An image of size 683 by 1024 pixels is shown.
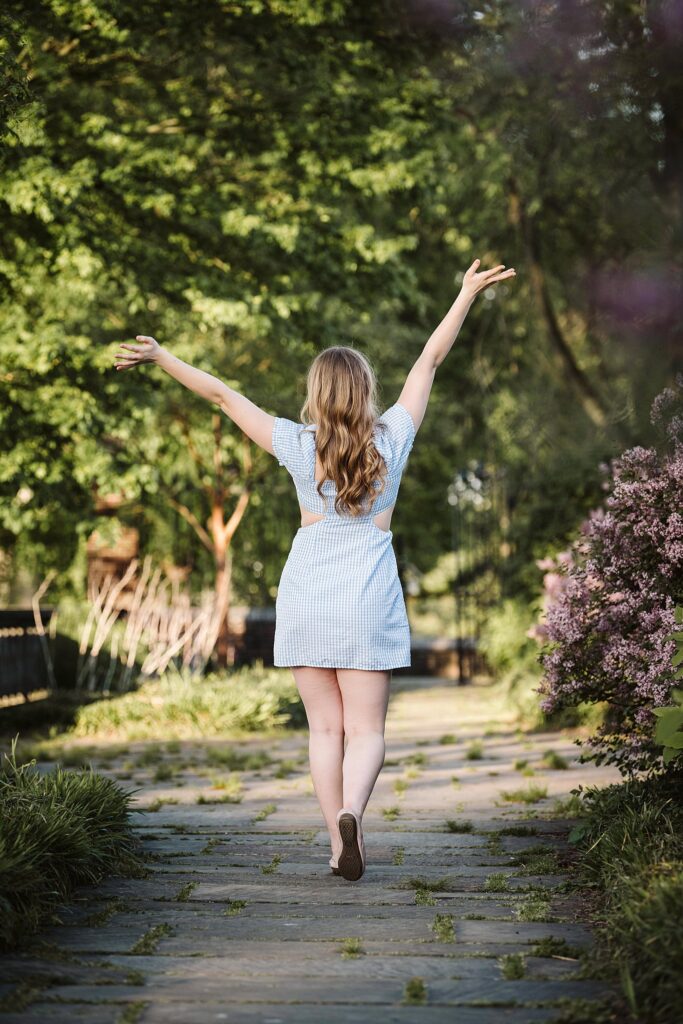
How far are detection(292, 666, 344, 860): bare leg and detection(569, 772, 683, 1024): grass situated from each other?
0.89m

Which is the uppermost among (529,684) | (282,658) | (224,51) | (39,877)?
(224,51)

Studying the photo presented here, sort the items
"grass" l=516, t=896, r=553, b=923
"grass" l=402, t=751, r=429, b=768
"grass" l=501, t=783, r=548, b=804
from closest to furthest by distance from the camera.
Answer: "grass" l=516, t=896, r=553, b=923 → "grass" l=501, t=783, r=548, b=804 → "grass" l=402, t=751, r=429, b=768

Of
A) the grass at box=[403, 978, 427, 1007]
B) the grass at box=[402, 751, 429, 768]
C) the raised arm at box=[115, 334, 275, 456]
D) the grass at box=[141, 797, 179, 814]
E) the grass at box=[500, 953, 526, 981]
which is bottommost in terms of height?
the grass at box=[402, 751, 429, 768]

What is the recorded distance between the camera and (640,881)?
3.06 m

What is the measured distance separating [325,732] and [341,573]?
0.58 metres

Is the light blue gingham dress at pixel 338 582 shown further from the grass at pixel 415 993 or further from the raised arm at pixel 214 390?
the grass at pixel 415 993

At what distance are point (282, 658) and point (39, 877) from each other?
1.08 meters

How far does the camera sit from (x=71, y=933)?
3.14 m

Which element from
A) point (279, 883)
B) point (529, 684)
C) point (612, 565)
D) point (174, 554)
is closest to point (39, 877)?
point (279, 883)

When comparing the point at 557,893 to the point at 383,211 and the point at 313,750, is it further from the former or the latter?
the point at 383,211

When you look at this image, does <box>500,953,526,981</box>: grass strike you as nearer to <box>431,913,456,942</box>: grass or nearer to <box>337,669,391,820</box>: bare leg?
<box>431,913,456,942</box>: grass

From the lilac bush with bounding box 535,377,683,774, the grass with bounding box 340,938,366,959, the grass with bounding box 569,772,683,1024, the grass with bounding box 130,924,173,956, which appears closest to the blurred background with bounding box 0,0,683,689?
the lilac bush with bounding box 535,377,683,774

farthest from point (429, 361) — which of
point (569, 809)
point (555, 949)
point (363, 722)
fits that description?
point (569, 809)

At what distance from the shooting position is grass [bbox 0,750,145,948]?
122 inches
